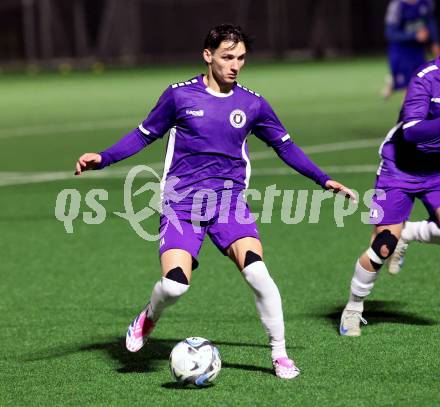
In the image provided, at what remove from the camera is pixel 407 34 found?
64.1ft

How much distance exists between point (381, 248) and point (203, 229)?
127 cm

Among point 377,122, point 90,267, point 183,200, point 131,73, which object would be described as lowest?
point 131,73

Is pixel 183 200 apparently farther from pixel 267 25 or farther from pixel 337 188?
pixel 267 25

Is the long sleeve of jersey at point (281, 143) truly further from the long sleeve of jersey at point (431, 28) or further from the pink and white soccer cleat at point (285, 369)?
the long sleeve of jersey at point (431, 28)

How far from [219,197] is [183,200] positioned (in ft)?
0.68

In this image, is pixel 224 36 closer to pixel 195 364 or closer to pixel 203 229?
pixel 203 229

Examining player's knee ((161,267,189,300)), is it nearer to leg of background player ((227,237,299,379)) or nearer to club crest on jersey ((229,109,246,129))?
leg of background player ((227,237,299,379))

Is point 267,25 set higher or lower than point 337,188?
lower

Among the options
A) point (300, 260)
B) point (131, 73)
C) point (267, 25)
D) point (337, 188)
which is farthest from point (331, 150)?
point (267, 25)

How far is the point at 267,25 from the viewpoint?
40375 millimetres

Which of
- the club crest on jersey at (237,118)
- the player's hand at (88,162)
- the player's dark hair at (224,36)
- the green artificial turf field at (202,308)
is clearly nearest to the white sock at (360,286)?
the green artificial turf field at (202,308)

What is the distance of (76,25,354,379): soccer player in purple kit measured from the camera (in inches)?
256

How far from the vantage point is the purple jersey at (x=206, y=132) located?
665 cm

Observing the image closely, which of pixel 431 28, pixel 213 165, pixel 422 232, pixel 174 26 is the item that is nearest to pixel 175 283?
pixel 213 165
